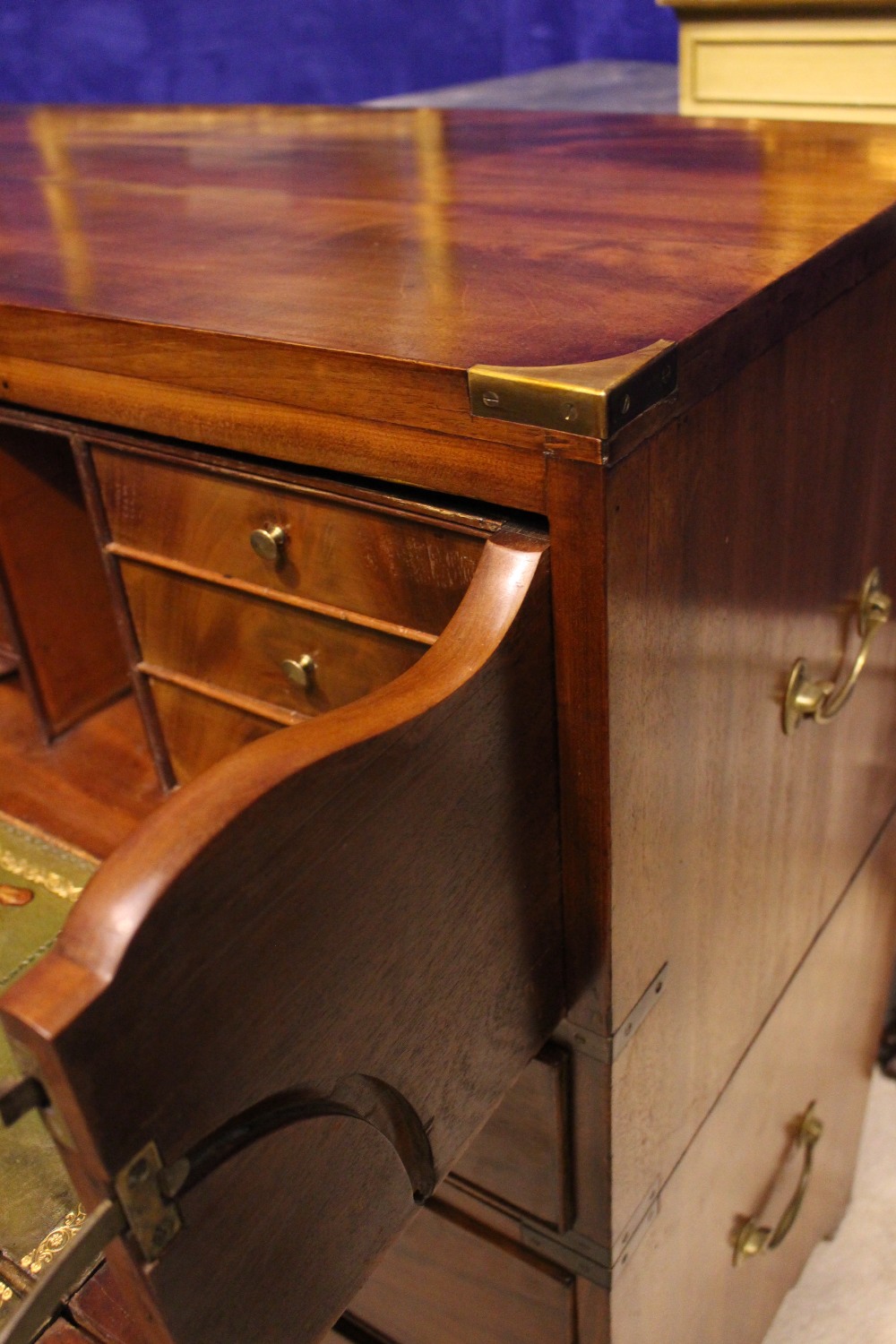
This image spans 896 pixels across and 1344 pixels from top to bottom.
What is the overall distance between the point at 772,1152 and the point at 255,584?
656mm

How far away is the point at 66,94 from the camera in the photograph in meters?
1.91

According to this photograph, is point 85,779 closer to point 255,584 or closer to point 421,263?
point 255,584

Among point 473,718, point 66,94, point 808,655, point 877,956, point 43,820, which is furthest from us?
point 66,94

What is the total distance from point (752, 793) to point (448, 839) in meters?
0.26

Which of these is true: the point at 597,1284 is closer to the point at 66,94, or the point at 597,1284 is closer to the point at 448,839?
the point at 448,839

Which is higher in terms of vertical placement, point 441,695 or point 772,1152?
point 772,1152

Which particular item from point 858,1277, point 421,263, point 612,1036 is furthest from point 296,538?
point 858,1277

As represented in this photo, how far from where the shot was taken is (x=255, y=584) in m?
0.57

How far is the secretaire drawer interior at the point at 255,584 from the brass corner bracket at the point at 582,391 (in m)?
0.06

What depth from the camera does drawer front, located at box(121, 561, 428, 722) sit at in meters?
0.54

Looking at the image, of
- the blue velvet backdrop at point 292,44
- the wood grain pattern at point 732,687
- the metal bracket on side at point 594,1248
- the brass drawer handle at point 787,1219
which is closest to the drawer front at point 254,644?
A: the wood grain pattern at point 732,687

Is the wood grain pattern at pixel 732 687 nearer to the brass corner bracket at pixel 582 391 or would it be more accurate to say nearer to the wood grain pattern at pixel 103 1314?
the brass corner bracket at pixel 582 391

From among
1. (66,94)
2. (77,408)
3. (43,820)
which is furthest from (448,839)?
(66,94)

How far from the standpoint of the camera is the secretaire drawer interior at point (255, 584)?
0.49 m
